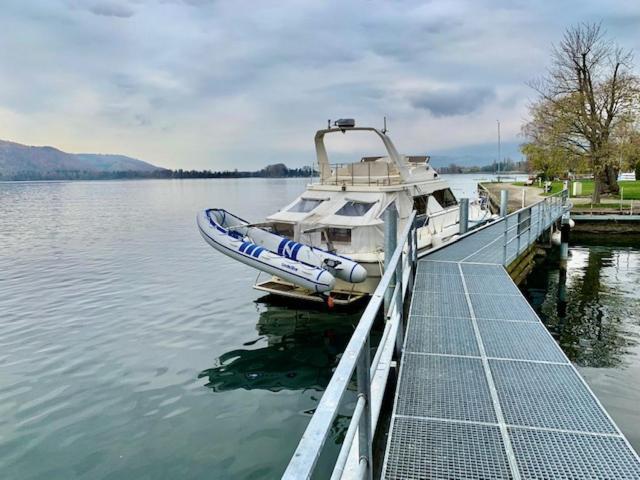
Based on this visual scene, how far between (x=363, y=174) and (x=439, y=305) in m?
8.82

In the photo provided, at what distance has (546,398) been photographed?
4211 millimetres

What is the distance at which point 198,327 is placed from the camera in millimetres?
11016

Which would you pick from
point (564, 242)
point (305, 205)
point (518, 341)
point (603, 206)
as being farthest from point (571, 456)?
point (603, 206)

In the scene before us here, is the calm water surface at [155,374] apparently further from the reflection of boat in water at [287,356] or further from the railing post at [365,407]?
the railing post at [365,407]

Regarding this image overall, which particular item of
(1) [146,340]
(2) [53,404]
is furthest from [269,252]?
(2) [53,404]

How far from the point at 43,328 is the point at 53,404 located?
420 cm

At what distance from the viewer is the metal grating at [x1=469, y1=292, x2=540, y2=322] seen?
6.39 m

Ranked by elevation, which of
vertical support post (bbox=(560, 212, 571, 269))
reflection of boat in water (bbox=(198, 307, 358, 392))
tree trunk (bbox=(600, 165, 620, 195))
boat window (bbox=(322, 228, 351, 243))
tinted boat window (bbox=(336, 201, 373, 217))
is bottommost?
reflection of boat in water (bbox=(198, 307, 358, 392))

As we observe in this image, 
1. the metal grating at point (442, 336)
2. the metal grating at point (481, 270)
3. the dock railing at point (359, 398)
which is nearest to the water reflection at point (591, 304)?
the metal grating at point (481, 270)

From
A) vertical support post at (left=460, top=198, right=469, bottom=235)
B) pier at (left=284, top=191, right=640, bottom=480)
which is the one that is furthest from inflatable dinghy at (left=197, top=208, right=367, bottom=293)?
vertical support post at (left=460, top=198, right=469, bottom=235)

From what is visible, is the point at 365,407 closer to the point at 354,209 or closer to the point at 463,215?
the point at 354,209

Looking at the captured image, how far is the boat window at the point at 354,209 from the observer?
12688 mm

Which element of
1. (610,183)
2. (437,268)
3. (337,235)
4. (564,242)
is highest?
(610,183)

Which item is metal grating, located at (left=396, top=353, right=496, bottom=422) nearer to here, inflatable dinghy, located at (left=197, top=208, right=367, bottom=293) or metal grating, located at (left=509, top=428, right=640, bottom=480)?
metal grating, located at (left=509, top=428, right=640, bottom=480)
